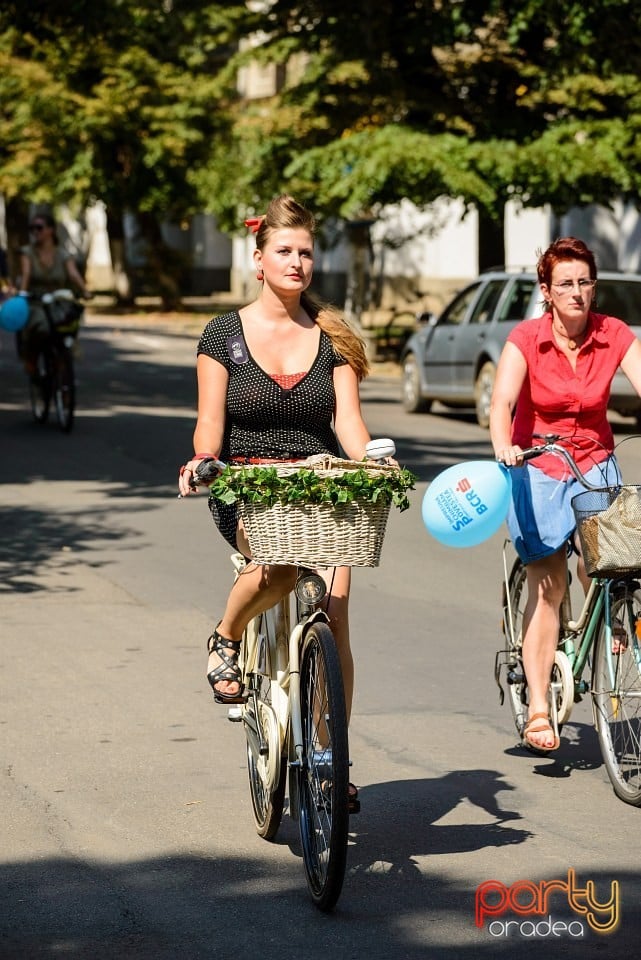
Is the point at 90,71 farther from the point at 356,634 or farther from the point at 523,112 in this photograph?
the point at 356,634

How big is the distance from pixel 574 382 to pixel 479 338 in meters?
13.4

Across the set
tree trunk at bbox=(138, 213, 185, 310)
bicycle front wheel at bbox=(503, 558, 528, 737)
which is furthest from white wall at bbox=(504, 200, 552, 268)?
bicycle front wheel at bbox=(503, 558, 528, 737)

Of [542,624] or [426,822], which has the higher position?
[542,624]

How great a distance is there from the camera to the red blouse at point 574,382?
6164mm

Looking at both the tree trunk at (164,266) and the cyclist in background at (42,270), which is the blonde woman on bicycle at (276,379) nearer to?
the cyclist in background at (42,270)

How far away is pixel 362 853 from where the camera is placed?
5.30 metres

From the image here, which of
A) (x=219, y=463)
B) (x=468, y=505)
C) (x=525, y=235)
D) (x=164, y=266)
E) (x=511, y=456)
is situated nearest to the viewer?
(x=219, y=463)

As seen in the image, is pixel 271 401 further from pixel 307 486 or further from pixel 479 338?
pixel 479 338

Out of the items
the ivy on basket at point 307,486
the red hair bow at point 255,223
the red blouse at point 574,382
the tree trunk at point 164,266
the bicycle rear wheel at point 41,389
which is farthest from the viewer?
the tree trunk at point 164,266

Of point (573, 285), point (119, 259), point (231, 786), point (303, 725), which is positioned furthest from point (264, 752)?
point (119, 259)

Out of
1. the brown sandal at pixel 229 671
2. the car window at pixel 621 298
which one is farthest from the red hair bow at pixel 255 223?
the car window at pixel 621 298

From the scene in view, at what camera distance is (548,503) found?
621 centimetres

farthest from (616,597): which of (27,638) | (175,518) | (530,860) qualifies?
(175,518)

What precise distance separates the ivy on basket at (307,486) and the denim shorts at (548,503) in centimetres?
148
